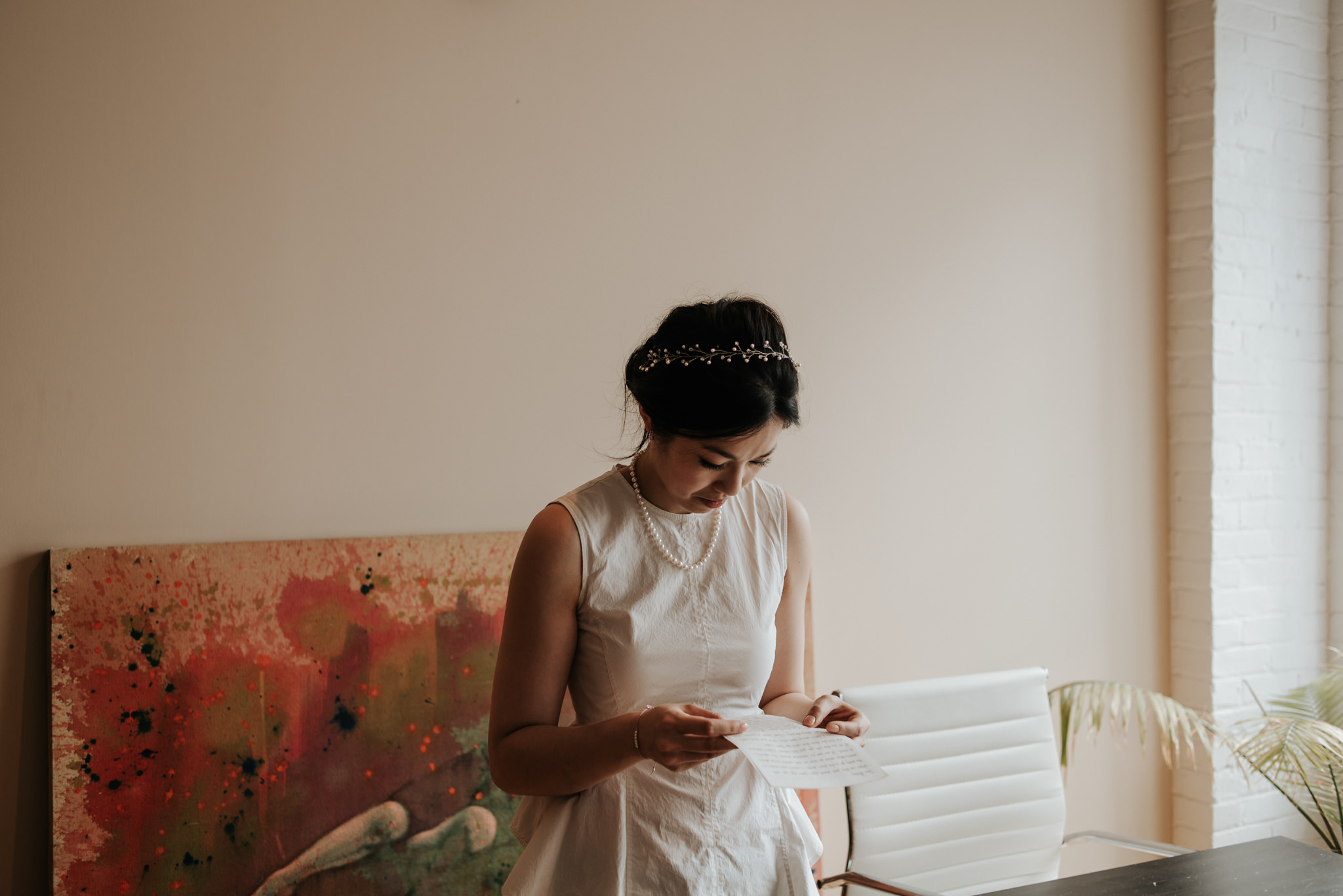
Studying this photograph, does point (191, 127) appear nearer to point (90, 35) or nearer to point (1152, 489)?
point (90, 35)

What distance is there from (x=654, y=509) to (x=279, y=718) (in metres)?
1.02

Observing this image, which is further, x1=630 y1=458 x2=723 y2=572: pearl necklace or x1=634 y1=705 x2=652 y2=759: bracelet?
x1=630 y1=458 x2=723 y2=572: pearl necklace

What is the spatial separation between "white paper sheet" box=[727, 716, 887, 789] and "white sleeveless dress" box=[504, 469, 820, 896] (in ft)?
0.36

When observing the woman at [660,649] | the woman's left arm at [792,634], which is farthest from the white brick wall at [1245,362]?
the woman at [660,649]

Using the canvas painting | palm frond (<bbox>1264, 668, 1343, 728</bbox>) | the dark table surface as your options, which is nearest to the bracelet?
the dark table surface

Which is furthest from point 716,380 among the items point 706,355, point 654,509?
point 654,509

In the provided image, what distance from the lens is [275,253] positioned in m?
2.07

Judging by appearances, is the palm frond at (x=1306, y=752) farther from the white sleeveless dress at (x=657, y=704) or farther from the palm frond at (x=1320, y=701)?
the white sleeveless dress at (x=657, y=704)

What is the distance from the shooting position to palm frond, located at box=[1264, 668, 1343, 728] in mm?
2816

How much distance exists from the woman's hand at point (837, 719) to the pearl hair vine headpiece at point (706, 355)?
1.60ft

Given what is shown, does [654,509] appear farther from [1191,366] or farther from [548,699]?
[1191,366]

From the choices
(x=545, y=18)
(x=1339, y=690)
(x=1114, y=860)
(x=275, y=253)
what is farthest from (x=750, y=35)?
(x=1114, y=860)

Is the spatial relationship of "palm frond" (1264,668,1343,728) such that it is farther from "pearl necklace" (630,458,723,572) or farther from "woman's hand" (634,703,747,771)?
"woman's hand" (634,703,747,771)

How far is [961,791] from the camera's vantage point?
7.00 ft
